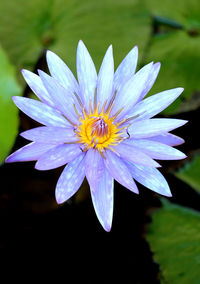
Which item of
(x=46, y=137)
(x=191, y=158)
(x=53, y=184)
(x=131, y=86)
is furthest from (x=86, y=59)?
(x=191, y=158)

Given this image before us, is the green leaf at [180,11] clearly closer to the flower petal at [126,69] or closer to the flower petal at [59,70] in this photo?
the flower petal at [126,69]

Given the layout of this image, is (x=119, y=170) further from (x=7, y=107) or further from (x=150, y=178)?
(x=7, y=107)

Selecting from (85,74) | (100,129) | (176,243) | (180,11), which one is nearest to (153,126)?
(100,129)

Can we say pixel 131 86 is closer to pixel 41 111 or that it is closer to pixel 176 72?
pixel 41 111

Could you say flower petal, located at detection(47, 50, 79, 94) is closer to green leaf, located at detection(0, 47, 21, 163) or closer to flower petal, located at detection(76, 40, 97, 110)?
flower petal, located at detection(76, 40, 97, 110)

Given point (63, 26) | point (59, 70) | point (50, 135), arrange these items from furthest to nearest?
point (63, 26) < point (59, 70) < point (50, 135)

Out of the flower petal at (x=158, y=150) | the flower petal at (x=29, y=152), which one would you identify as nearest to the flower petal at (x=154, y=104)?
the flower petal at (x=158, y=150)

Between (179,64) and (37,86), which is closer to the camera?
(37,86)
